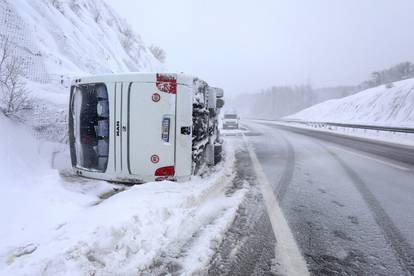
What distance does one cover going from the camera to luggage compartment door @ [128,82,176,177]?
17.0 feet

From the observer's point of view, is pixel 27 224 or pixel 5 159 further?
pixel 5 159

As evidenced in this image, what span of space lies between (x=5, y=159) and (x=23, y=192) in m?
1.30

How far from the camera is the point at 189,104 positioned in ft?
17.6

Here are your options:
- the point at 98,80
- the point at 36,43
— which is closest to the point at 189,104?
the point at 98,80

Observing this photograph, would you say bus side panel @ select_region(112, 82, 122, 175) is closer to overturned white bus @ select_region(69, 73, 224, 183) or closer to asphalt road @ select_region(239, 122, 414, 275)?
overturned white bus @ select_region(69, 73, 224, 183)

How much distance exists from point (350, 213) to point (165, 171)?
3175 mm

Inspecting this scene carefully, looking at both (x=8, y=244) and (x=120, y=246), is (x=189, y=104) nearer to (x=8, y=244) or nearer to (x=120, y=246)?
(x=120, y=246)

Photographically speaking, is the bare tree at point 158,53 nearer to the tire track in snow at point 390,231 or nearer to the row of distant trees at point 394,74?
the tire track in snow at point 390,231

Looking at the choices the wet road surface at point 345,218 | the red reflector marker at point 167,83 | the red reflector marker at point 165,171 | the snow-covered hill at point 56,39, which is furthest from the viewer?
the snow-covered hill at point 56,39

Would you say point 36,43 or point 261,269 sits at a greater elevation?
point 36,43

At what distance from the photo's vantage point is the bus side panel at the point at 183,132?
5.29 m

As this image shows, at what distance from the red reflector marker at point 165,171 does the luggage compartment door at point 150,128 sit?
0.04 meters

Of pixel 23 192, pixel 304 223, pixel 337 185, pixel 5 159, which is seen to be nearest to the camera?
pixel 304 223

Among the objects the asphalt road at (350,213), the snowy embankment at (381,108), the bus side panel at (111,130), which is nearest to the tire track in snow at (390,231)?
the asphalt road at (350,213)
